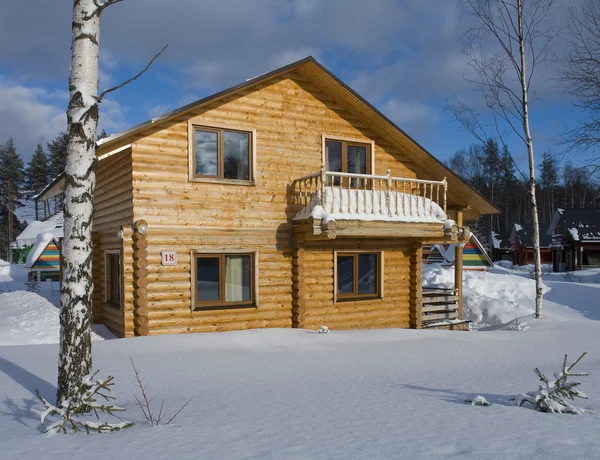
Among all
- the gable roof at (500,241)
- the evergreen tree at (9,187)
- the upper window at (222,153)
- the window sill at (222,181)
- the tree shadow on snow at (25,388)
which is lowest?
the tree shadow on snow at (25,388)

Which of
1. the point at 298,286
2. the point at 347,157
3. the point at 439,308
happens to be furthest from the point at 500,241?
the point at 298,286

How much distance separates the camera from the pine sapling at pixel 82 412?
14.3ft

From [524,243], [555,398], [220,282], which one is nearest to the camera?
[555,398]

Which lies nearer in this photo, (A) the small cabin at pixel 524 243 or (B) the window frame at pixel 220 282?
(B) the window frame at pixel 220 282

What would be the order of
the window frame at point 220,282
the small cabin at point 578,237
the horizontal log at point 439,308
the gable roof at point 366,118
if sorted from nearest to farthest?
the gable roof at point 366,118 < the window frame at point 220,282 < the horizontal log at point 439,308 < the small cabin at point 578,237

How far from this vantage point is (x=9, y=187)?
5981 centimetres

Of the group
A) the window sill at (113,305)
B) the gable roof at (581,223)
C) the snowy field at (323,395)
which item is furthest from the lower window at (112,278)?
the gable roof at (581,223)

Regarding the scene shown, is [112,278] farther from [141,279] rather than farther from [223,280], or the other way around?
[223,280]

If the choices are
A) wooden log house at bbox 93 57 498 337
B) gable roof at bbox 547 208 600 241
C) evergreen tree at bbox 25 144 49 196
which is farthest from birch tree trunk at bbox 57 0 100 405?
evergreen tree at bbox 25 144 49 196

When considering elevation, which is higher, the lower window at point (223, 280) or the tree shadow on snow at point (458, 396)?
the lower window at point (223, 280)

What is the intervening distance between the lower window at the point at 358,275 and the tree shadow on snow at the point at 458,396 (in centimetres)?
740

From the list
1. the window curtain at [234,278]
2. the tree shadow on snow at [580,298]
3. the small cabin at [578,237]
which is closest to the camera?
the window curtain at [234,278]

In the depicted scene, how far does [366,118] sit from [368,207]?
122 inches

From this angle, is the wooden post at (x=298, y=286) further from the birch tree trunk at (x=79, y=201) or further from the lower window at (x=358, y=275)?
the birch tree trunk at (x=79, y=201)
